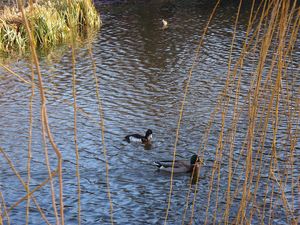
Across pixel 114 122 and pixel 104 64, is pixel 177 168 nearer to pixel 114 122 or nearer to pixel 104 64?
pixel 114 122

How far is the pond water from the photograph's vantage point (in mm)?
7324

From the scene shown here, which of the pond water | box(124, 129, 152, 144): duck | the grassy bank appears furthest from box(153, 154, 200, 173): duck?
the grassy bank

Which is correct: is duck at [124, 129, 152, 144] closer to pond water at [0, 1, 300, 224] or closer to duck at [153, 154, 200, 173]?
pond water at [0, 1, 300, 224]

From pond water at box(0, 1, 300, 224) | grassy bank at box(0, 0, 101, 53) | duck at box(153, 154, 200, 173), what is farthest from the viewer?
grassy bank at box(0, 0, 101, 53)

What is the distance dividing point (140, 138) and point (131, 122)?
1.55 metres

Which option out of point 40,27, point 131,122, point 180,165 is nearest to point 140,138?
point 180,165

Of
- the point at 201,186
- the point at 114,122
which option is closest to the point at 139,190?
the point at 201,186

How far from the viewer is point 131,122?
10.7m

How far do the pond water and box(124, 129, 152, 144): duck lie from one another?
126 mm

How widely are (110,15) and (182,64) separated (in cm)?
818

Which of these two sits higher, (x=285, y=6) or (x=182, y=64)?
(x=285, y=6)

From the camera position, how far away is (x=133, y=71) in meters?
14.2

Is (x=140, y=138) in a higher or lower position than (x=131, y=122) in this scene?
higher

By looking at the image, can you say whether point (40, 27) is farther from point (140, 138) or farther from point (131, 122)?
point (140, 138)
